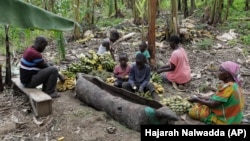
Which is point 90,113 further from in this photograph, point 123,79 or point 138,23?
point 138,23

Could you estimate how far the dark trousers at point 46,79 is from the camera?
17.6 feet

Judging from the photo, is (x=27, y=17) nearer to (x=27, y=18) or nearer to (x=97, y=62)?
(x=27, y=18)

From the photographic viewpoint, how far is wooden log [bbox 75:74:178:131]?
4.34 m

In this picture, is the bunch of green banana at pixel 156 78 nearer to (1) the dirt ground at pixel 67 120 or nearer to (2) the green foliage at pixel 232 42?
(1) the dirt ground at pixel 67 120

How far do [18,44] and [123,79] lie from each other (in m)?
4.30

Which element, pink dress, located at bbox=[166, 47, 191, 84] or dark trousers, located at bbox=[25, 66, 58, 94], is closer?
dark trousers, located at bbox=[25, 66, 58, 94]

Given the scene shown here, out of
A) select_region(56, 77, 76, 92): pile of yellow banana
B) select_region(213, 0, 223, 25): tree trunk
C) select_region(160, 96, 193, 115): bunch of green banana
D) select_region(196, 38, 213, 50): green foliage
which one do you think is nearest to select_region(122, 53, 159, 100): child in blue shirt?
select_region(160, 96, 193, 115): bunch of green banana

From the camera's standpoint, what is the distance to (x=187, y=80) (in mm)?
6387

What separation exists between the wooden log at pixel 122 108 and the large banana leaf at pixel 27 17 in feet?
6.16

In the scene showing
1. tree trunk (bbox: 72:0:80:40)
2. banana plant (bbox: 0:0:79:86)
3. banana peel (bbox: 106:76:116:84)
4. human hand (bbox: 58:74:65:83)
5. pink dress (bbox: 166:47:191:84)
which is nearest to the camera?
banana plant (bbox: 0:0:79:86)

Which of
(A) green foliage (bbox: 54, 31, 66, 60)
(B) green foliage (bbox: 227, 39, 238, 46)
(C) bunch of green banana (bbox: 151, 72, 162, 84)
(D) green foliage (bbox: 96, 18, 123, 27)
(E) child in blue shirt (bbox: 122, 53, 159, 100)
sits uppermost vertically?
(D) green foliage (bbox: 96, 18, 123, 27)

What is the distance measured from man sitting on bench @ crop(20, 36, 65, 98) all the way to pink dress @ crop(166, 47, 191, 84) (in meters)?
2.09

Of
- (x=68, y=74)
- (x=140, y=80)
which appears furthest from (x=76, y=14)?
(x=140, y=80)

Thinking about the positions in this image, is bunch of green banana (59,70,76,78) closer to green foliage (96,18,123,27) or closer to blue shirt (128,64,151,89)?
blue shirt (128,64,151,89)
